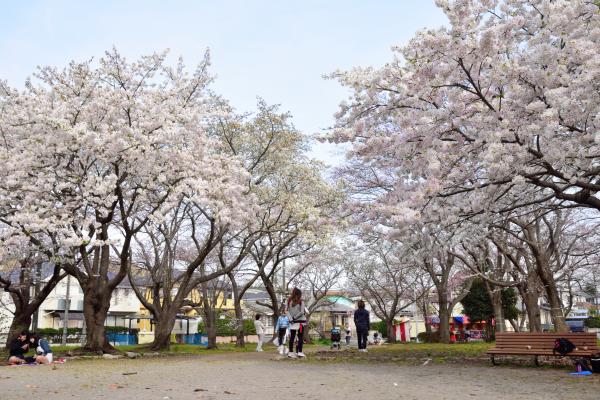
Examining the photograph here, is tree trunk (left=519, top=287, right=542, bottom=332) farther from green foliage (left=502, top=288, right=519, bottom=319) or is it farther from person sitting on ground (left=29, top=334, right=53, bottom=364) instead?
person sitting on ground (left=29, top=334, right=53, bottom=364)

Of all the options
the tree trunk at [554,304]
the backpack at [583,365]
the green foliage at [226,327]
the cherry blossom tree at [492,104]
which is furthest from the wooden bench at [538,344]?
the green foliage at [226,327]

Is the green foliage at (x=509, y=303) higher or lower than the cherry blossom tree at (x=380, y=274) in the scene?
lower

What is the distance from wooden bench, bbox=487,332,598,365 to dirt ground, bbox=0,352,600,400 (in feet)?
1.42

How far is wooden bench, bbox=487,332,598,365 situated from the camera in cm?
917

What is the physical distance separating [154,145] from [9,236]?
14.5 feet

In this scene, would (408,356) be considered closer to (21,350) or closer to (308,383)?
(308,383)

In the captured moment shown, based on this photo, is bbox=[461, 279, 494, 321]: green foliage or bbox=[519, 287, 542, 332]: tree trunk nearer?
bbox=[519, 287, 542, 332]: tree trunk

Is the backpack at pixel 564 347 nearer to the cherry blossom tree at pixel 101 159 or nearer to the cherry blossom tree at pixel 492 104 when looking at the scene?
the cherry blossom tree at pixel 492 104

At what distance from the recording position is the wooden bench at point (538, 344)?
9.17 meters

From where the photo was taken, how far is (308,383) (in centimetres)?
768

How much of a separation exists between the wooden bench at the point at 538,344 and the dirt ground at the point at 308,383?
17.1 inches

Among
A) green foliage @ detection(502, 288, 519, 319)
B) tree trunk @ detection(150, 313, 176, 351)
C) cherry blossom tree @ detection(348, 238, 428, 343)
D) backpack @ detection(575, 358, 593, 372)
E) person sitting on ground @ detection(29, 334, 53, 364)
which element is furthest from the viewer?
green foliage @ detection(502, 288, 519, 319)

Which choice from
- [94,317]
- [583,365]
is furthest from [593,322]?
[94,317]

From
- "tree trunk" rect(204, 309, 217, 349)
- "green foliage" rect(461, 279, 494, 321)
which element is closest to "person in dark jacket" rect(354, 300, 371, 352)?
"tree trunk" rect(204, 309, 217, 349)
